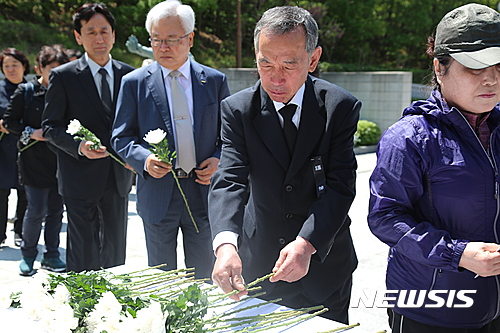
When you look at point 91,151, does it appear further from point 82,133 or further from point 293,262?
point 293,262

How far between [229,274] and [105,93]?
2626 mm

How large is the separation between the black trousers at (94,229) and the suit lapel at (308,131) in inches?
88.6

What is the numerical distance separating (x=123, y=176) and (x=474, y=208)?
9.65 feet

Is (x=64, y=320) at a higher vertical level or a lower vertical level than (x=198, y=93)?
lower

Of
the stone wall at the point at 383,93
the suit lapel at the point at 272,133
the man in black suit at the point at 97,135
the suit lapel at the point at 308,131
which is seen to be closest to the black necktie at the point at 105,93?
the man in black suit at the point at 97,135

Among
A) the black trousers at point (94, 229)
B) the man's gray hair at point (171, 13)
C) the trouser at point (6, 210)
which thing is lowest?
the trouser at point (6, 210)

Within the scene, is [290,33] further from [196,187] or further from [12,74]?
[12,74]

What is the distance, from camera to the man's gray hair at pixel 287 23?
2.16 m

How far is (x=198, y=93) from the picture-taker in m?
3.64

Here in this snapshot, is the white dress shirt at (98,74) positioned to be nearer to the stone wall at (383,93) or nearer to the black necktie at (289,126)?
the black necktie at (289,126)

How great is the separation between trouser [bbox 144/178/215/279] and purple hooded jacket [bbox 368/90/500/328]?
1715 millimetres

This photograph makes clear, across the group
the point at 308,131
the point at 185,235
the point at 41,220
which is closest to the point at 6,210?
the point at 41,220

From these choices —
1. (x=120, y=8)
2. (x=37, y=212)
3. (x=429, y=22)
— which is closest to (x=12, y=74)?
(x=37, y=212)

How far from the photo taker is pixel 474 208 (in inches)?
→ 77.4
